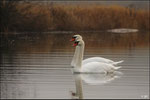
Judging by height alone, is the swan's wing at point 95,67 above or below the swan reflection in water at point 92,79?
above

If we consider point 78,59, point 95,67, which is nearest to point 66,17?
point 78,59

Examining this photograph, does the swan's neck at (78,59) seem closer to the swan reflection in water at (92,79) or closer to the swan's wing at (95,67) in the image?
the swan's wing at (95,67)

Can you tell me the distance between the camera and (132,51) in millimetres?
16562

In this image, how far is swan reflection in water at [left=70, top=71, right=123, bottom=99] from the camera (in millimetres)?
8658

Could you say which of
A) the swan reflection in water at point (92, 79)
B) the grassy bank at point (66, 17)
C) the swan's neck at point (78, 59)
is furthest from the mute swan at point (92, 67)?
the grassy bank at point (66, 17)

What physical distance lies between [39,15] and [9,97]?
64.3ft

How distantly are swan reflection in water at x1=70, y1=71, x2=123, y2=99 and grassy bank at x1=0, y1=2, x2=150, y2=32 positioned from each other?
619 inches

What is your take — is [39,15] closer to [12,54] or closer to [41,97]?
Result: [12,54]

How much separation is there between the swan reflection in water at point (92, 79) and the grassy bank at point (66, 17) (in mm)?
15730

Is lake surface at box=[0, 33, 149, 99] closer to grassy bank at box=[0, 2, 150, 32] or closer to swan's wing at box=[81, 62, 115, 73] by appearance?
swan's wing at box=[81, 62, 115, 73]

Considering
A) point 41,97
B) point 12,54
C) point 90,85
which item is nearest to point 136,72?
point 90,85

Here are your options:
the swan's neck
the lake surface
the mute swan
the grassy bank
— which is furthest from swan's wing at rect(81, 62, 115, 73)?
the grassy bank

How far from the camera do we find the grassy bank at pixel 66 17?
26467 mm

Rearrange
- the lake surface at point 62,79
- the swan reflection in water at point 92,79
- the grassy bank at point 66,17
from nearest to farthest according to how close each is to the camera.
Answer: the lake surface at point 62,79 < the swan reflection in water at point 92,79 < the grassy bank at point 66,17
